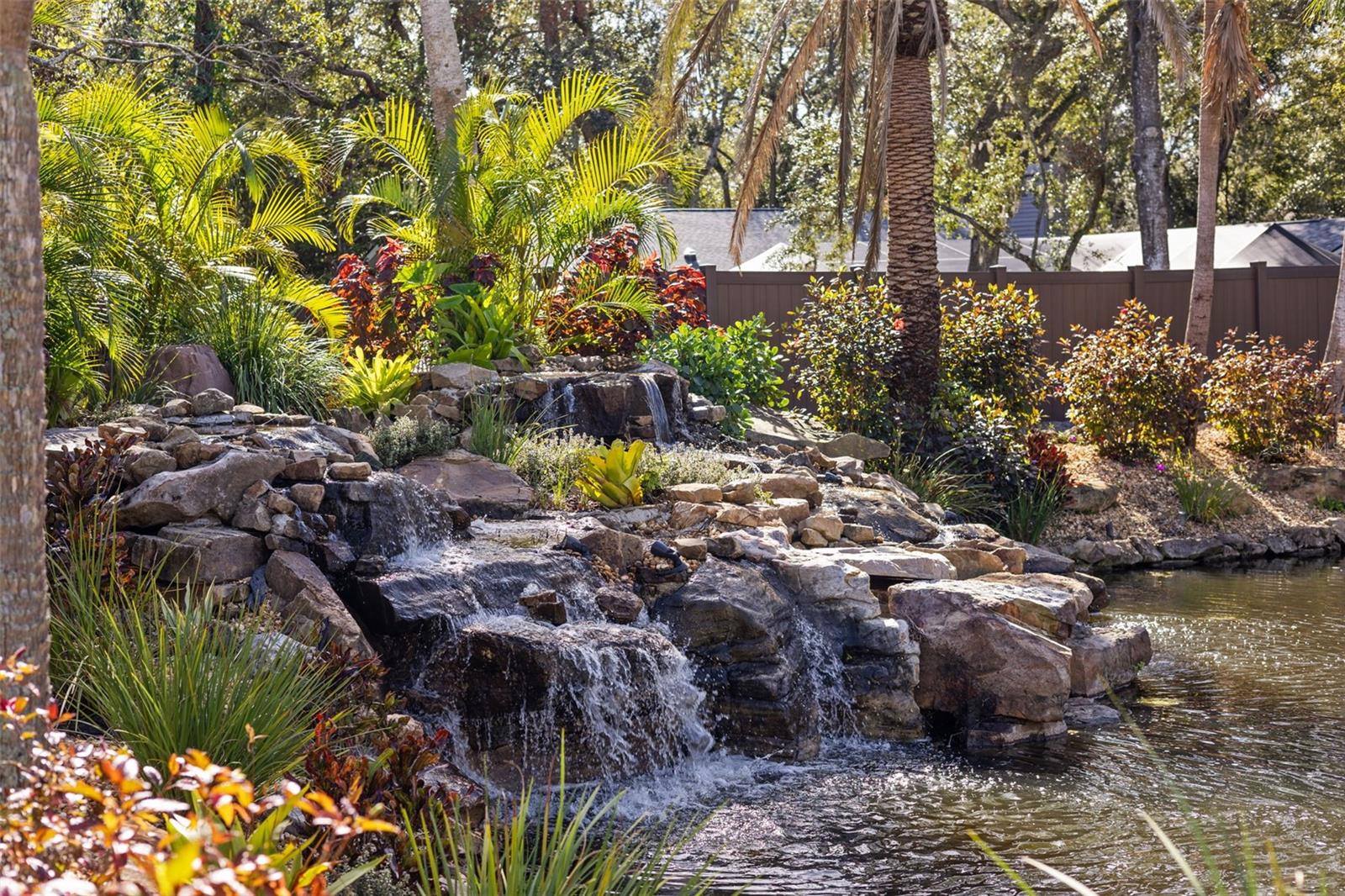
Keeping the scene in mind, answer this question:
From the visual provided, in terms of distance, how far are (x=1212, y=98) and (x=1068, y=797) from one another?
12119mm

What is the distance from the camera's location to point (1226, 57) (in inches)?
596

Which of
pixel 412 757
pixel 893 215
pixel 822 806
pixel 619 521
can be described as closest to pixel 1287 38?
pixel 893 215

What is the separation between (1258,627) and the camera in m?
9.55

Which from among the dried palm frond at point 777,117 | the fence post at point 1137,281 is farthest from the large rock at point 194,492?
the fence post at point 1137,281

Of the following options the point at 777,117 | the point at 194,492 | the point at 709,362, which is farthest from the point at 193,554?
the point at 777,117

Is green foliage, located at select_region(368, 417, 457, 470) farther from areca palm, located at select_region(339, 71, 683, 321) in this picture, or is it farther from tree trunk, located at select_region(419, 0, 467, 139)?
tree trunk, located at select_region(419, 0, 467, 139)

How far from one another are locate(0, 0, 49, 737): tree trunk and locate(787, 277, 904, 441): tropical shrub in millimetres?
9653

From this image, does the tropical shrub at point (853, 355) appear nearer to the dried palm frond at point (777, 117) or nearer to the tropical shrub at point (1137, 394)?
the dried palm frond at point (777, 117)

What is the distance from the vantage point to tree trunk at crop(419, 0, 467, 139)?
13.2 metres

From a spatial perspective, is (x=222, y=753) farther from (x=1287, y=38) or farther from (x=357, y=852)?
(x=1287, y=38)

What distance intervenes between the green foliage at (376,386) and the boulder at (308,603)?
348cm

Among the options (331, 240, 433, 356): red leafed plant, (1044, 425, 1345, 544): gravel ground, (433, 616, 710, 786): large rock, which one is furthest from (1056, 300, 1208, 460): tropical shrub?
(433, 616, 710, 786): large rock

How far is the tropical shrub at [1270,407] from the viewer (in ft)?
47.0

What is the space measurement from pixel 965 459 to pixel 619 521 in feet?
15.6
